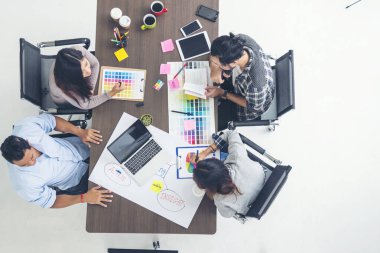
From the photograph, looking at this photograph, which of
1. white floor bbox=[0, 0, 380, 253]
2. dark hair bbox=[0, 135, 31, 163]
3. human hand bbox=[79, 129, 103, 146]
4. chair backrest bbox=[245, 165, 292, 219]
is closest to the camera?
dark hair bbox=[0, 135, 31, 163]

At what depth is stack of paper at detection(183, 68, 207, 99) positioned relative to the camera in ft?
6.78

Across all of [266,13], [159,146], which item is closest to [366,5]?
[266,13]

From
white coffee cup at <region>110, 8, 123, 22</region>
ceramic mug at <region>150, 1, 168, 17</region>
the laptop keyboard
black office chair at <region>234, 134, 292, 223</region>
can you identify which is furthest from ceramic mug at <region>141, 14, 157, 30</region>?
black office chair at <region>234, 134, 292, 223</region>

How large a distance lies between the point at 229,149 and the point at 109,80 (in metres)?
0.89

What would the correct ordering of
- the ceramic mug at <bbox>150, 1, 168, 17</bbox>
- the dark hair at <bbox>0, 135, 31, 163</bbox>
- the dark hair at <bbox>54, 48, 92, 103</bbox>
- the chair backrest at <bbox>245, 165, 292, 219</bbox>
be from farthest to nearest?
the ceramic mug at <bbox>150, 1, 168, 17</bbox> < the dark hair at <bbox>54, 48, 92, 103</bbox> < the chair backrest at <bbox>245, 165, 292, 219</bbox> < the dark hair at <bbox>0, 135, 31, 163</bbox>

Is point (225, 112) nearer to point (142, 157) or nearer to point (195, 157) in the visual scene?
point (195, 157)

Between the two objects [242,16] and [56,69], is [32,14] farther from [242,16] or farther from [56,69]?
[242,16]

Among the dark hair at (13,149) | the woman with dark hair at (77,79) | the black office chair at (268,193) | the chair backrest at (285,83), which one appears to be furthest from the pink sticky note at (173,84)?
the dark hair at (13,149)

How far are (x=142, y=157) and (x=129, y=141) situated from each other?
0.13 m

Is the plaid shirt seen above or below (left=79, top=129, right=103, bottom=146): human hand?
above

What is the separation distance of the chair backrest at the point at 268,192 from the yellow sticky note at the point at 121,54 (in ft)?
3.90

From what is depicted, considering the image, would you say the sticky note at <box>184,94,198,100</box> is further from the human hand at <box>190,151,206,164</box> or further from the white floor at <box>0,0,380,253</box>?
the white floor at <box>0,0,380,253</box>

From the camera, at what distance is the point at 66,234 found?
277 centimetres

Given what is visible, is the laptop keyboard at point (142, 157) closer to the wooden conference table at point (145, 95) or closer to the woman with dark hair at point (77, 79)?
the wooden conference table at point (145, 95)
